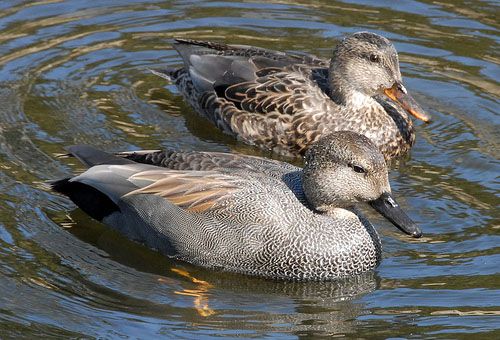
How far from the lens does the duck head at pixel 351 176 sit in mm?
8453

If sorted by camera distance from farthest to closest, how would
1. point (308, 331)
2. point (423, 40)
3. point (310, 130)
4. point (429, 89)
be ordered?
1. point (423, 40)
2. point (429, 89)
3. point (310, 130)
4. point (308, 331)

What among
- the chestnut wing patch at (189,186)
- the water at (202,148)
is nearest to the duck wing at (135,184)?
the chestnut wing patch at (189,186)

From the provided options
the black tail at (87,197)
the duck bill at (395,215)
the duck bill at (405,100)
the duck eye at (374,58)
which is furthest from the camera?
the duck eye at (374,58)

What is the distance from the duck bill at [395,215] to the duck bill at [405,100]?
234 cm

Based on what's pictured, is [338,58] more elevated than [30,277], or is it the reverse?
[338,58]

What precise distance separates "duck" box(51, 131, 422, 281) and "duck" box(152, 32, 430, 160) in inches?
83.1

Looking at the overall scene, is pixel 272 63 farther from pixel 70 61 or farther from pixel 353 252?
pixel 353 252

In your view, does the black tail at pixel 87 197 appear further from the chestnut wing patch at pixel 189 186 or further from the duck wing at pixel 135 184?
the chestnut wing patch at pixel 189 186

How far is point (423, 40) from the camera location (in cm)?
1276

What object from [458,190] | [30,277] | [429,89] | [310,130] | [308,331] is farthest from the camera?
[429,89]

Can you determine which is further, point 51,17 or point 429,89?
point 51,17

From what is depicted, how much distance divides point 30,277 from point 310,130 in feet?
11.4

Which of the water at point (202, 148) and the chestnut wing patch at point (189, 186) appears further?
the chestnut wing patch at point (189, 186)

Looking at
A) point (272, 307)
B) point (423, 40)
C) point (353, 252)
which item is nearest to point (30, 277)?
point (272, 307)
